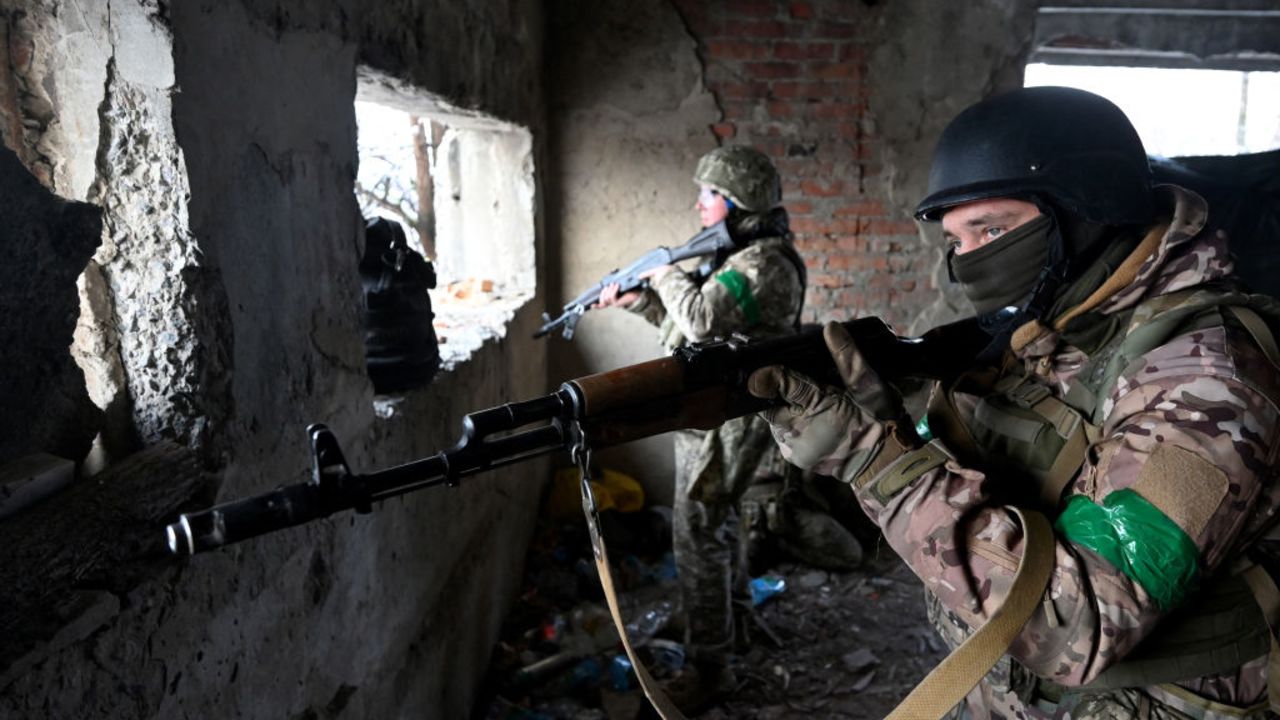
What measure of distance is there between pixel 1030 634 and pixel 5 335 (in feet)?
4.33

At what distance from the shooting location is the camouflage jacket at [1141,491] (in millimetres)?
1012

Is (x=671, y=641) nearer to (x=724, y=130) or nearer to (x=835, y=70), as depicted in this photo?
(x=724, y=130)

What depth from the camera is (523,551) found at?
137 inches

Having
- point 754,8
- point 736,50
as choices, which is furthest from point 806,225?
point 754,8

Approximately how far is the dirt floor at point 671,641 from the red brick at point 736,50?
2369mm

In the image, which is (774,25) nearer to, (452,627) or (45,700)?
(452,627)

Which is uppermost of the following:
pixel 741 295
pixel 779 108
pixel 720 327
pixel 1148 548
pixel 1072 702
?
pixel 779 108

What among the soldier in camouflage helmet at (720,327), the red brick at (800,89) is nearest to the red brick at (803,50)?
the red brick at (800,89)

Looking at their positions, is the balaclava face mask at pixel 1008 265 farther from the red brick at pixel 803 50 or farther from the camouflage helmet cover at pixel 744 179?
the red brick at pixel 803 50

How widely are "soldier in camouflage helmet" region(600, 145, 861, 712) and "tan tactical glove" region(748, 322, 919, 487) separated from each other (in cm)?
142

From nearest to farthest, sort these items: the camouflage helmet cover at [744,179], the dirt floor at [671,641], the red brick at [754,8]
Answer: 1. the dirt floor at [671,641]
2. the camouflage helmet cover at [744,179]
3. the red brick at [754,8]

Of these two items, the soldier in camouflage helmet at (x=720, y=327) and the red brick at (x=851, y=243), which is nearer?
the soldier in camouflage helmet at (x=720, y=327)

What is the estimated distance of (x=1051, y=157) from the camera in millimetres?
1319

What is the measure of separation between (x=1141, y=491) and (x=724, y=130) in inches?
128
